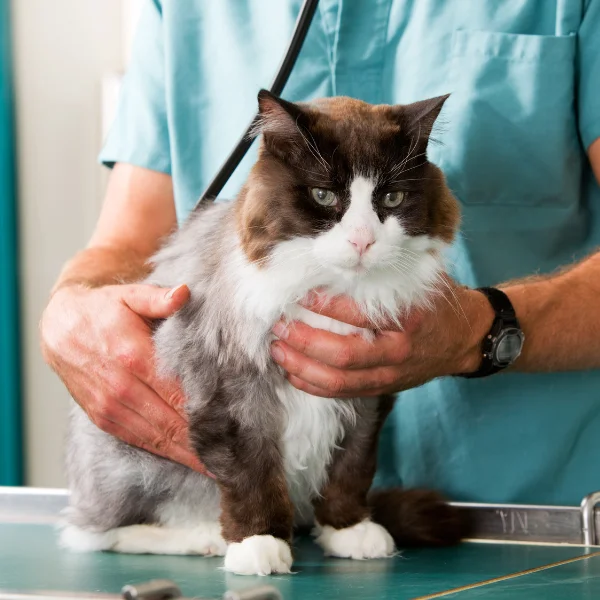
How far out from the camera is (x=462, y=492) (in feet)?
5.45

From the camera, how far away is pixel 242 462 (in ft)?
4.07

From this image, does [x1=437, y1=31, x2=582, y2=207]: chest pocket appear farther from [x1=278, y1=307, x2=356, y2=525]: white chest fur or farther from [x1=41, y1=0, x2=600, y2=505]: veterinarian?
[x1=278, y1=307, x2=356, y2=525]: white chest fur

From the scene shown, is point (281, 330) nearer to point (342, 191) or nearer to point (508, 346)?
point (342, 191)

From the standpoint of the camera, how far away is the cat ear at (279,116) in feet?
3.72

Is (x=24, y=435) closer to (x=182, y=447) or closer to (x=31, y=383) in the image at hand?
(x=31, y=383)

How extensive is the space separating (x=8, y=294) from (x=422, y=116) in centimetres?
247

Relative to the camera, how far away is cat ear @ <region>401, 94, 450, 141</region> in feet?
3.93

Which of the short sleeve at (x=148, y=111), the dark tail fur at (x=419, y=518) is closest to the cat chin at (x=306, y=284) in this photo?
the dark tail fur at (x=419, y=518)

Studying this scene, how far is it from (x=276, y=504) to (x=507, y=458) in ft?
1.93

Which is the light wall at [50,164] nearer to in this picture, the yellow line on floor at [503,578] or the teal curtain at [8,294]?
the teal curtain at [8,294]

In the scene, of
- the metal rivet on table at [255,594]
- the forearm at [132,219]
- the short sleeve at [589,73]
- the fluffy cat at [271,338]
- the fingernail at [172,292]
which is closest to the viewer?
the metal rivet on table at [255,594]

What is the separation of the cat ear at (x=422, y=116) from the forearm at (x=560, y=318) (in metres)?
0.38

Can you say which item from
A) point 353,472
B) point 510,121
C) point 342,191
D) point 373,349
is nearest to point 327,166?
point 342,191

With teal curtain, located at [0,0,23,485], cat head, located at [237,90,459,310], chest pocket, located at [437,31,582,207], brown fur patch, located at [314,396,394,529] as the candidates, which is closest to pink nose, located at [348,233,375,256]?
cat head, located at [237,90,459,310]
